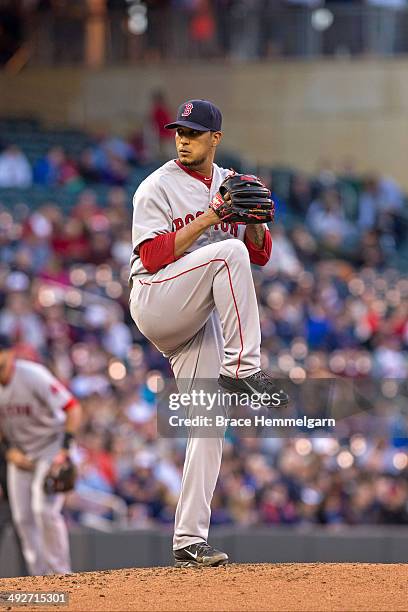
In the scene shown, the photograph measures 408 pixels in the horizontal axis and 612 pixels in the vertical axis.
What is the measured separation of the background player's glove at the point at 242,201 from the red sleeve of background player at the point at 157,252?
0.81 ft

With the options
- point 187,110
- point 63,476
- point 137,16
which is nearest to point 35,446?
point 63,476

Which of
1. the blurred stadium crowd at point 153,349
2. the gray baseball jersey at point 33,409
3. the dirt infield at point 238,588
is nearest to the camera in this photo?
the dirt infield at point 238,588

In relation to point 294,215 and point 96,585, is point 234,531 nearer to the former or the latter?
point 96,585

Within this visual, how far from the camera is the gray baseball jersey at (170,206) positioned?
578cm

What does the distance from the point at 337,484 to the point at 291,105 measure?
10.1 m

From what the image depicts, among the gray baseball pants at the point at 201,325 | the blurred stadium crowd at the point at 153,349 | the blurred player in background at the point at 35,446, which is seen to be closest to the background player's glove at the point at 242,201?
the gray baseball pants at the point at 201,325

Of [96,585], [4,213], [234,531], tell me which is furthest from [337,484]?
[96,585]

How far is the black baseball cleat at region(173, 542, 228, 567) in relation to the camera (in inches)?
234

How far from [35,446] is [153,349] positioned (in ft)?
13.4

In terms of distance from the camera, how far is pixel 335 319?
14227 millimetres

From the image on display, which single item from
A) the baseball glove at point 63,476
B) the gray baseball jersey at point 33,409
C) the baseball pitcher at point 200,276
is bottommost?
the baseball glove at point 63,476

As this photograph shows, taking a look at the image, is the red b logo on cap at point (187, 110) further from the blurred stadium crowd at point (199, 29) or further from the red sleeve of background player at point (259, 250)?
the blurred stadium crowd at point (199, 29)

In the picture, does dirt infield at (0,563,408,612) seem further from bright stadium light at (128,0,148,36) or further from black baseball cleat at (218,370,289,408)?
bright stadium light at (128,0,148,36)

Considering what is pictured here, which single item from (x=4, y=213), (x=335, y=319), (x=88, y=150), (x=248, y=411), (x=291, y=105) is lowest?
(x=248, y=411)
